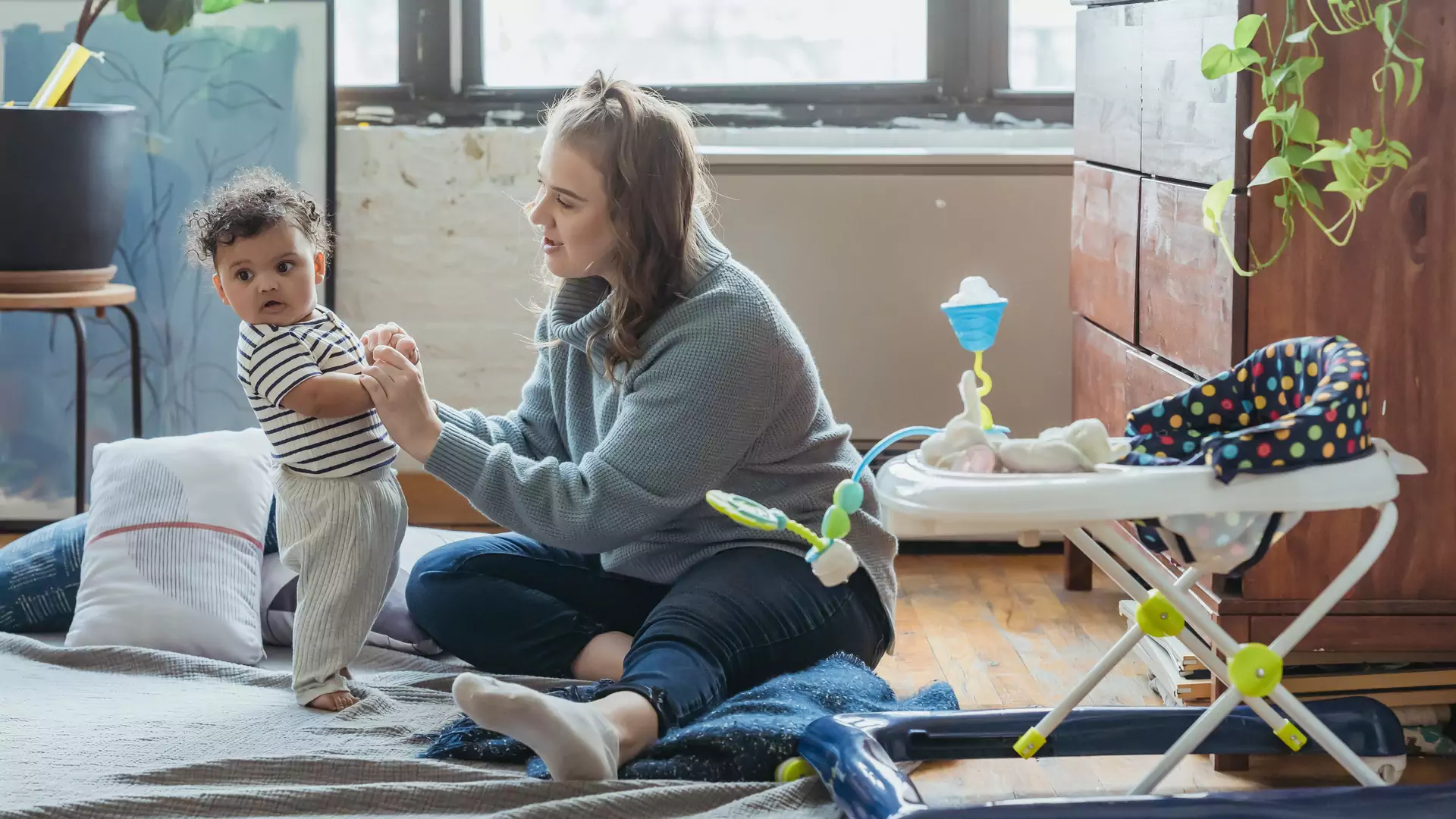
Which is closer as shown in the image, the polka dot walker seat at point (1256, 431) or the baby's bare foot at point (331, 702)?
the polka dot walker seat at point (1256, 431)

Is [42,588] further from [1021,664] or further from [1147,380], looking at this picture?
[1147,380]

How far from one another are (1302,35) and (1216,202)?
0.19m

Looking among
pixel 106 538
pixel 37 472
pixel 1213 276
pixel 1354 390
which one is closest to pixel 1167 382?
pixel 1213 276

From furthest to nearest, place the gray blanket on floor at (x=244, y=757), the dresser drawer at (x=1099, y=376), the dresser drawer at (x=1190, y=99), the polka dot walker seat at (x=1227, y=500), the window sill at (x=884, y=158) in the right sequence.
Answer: the window sill at (x=884, y=158) → the dresser drawer at (x=1099, y=376) → the dresser drawer at (x=1190, y=99) → the gray blanket on floor at (x=244, y=757) → the polka dot walker seat at (x=1227, y=500)

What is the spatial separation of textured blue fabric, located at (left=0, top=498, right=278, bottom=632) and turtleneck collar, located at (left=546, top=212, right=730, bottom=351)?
549 mm

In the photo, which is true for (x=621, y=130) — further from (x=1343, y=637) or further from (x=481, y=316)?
(x=481, y=316)

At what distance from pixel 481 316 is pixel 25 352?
91cm

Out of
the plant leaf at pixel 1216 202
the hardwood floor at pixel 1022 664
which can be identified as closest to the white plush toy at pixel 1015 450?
the hardwood floor at pixel 1022 664

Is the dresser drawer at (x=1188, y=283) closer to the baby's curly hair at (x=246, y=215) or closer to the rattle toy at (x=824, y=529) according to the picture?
the rattle toy at (x=824, y=529)

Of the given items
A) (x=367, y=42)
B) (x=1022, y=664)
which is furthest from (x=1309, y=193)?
(x=367, y=42)

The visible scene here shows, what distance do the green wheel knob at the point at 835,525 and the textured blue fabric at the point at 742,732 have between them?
334mm

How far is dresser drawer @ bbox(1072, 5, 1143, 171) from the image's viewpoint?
2057 mm

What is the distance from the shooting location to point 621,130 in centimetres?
170

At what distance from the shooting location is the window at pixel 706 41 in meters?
3.03
